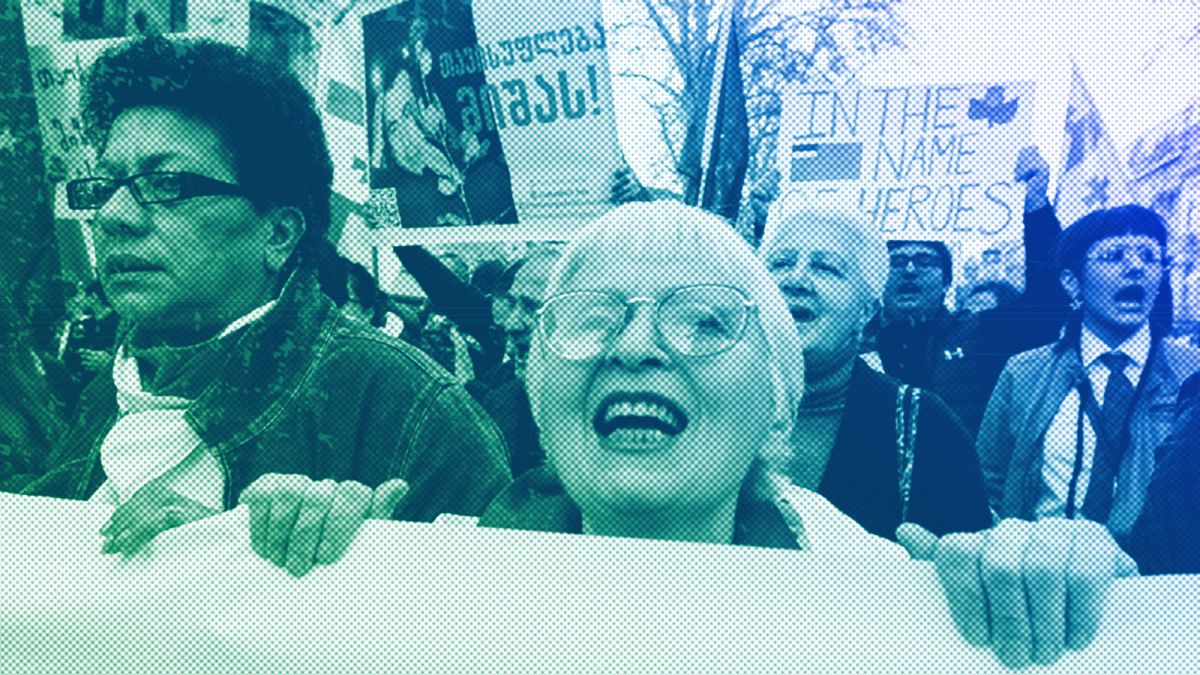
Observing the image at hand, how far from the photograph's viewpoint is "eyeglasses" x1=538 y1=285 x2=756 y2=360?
1.33m

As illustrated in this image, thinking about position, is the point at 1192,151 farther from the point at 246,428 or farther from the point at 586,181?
the point at 246,428

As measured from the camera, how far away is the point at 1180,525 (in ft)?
5.20

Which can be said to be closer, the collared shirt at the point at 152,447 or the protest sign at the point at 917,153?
the protest sign at the point at 917,153

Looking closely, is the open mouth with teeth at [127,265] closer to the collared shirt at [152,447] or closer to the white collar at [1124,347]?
the collared shirt at [152,447]

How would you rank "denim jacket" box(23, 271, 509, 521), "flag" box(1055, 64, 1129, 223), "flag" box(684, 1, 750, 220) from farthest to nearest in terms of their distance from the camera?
"denim jacket" box(23, 271, 509, 521) → "flag" box(684, 1, 750, 220) → "flag" box(1055, 64, 1129, 223)

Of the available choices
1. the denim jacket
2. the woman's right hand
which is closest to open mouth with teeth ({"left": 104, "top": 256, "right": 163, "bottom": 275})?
the denim jacket

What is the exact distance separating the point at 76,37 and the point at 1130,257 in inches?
85.8

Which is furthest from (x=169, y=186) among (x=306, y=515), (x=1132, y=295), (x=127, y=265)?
(x=1132, y=295)

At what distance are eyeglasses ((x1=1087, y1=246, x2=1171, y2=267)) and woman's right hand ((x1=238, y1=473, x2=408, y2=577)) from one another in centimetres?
117

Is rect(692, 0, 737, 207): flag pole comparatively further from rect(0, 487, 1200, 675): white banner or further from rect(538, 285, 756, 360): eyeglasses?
rect(0, 487, 1200, 675): white banner

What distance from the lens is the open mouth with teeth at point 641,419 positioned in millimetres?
1315

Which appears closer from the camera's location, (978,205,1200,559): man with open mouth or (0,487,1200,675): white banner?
(0,487,1200,675): white banner

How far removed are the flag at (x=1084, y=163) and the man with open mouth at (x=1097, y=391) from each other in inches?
1.2

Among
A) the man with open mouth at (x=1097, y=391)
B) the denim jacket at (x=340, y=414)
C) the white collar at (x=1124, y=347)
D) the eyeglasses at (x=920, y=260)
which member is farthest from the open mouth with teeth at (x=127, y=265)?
the white collar at (x=1124, y=347)
